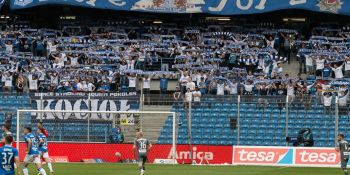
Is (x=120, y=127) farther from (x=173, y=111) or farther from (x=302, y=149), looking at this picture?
(x=302, y=149)

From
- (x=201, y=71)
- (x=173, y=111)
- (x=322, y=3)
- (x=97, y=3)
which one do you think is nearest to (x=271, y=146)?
(x=173, y=111)

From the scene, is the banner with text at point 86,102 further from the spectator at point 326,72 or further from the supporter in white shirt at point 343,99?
the spectator at point 326,72

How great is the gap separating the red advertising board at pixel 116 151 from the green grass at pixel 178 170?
2610mm

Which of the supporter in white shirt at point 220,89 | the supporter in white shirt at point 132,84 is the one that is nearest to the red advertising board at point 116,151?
the supporter in white shirt at point 220,89

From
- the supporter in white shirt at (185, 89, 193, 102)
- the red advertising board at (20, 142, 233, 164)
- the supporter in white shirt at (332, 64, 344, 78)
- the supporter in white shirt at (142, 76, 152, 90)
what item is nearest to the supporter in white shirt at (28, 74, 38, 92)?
the supporter in white shirt at (142, 76, 152, 90)

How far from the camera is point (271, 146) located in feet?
164

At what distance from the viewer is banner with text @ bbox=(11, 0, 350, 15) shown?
6097 cm

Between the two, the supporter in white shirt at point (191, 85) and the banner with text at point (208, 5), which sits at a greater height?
the banner with text at point (208, 5)

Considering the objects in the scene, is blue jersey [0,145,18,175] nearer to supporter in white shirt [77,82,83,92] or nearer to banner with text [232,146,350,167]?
banner with text [232,146,350,167]

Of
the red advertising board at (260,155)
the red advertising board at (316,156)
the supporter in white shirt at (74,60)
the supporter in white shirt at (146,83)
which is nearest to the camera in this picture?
the red advertising board at (316,156)

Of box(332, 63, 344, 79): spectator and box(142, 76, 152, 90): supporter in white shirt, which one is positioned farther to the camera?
box(142, 76, 152, 90): supporter in white shirt

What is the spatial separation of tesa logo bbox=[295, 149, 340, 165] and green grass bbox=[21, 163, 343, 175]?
1665 mm

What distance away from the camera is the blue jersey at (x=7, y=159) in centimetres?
2877

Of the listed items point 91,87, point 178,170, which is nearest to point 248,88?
point 91,87
